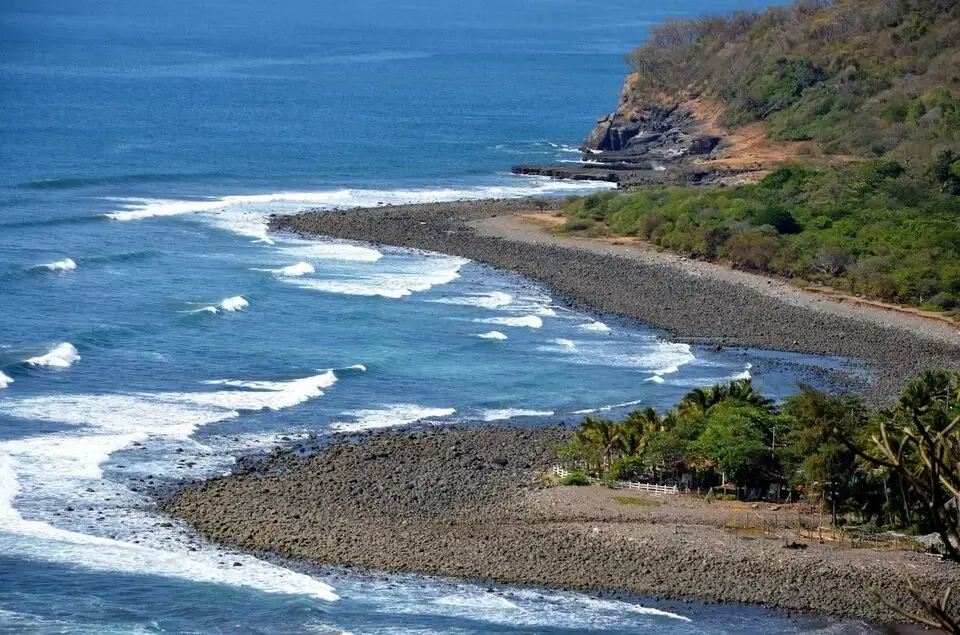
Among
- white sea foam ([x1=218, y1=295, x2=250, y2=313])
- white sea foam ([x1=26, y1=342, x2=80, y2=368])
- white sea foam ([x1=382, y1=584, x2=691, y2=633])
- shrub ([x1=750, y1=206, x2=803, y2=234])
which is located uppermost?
shrub ([x1=750, y1=206, x2=803, y2=234])

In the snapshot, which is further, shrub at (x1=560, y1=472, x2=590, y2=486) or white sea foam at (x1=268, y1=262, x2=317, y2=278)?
white sea foam at (x1=268, y1=262, x2=317, y2=278)

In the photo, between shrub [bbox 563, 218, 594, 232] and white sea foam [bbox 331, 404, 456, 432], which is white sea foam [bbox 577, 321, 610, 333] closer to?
white sea foam [bbox 331, 404, 456, 432]

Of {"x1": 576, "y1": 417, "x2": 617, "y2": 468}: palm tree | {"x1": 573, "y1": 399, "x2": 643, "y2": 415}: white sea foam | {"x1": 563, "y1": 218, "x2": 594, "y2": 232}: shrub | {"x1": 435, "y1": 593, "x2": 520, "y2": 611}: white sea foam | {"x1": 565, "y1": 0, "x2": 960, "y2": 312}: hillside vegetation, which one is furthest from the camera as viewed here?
{"x1": 563, "y1": 218, "x2": 594, "y2": 232}: shrub

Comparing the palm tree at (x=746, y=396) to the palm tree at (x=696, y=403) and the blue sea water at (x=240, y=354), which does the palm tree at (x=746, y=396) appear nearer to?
the palm tree at (x=696, y=403)

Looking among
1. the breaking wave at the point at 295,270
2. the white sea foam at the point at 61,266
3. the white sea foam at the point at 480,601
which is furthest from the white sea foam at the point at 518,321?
the white sea foam at the point at 480,601

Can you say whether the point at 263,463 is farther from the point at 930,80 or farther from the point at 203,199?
the point at 930,80

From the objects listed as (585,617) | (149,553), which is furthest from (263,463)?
(585,617)

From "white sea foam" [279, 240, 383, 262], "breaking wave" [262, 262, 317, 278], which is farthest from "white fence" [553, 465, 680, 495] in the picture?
"white sea foam" [279, 240, 383, 262]
